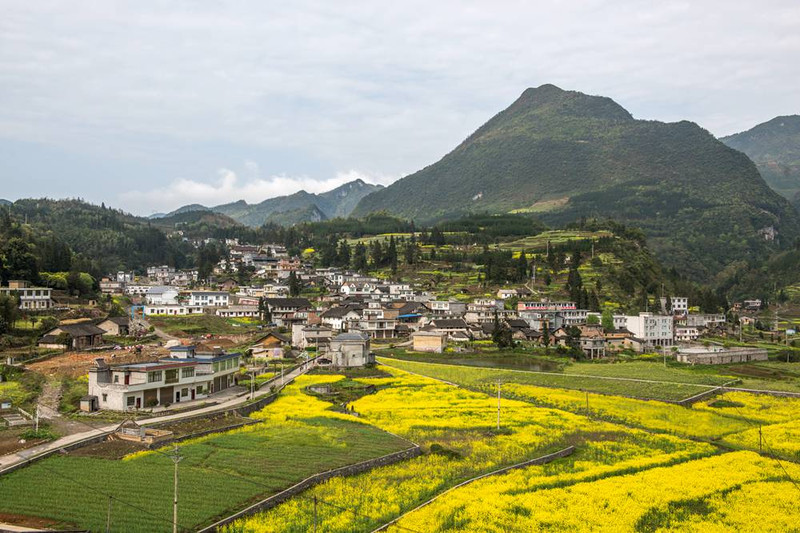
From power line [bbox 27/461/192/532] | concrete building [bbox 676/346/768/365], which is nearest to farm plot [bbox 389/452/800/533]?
power line [bbox 27/461/192/532]

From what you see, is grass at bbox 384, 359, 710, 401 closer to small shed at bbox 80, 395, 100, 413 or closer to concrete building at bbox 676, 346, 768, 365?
concrete building at bbox 676, 346, 768, 365

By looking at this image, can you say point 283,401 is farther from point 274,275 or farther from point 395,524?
point 274,275

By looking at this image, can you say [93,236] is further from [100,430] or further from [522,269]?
[100,430]

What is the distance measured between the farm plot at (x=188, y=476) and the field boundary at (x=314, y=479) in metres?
0.48

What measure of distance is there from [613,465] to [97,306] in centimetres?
6453

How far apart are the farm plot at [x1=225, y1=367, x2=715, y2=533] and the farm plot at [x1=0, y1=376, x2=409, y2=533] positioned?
1.58m

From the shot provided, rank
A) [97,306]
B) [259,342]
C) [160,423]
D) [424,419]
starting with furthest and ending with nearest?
[97,306] → [259,342] → [424,419] → [160,423]

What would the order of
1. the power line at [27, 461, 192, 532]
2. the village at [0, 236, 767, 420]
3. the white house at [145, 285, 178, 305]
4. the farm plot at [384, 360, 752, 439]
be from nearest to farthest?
1. the power line at [27, 461, 192, 532]
2. the farm plot at [384, 360, 752, 439]
3. the village at [0, 236, 767, 420]
4. the white house at [145, 285, 178, 305]

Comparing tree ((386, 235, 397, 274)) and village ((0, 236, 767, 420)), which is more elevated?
tree ((386, 235, 397, 274))

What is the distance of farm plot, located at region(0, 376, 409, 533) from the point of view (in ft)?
65.7

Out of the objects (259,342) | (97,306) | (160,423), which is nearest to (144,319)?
(97,306)

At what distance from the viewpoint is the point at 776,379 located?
2136 inches

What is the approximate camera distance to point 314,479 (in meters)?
24.3

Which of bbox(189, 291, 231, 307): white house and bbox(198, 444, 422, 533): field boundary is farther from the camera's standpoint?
bbox(189, 291, 231, 307): white house
